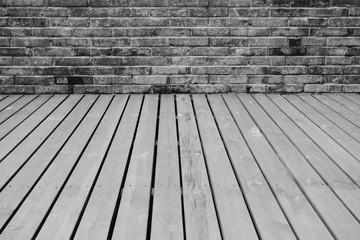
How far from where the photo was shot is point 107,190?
1618 millimetres

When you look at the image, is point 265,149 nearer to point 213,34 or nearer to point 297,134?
point 297,134

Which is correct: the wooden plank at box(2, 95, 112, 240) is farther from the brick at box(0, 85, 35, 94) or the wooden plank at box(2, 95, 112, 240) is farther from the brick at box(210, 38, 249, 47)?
the brick at box(210, 38, 249, 47)

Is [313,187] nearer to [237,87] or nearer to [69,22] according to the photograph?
[237,87]

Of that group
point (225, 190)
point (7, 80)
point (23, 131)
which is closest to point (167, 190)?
point (225, 190)

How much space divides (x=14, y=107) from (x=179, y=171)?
5.44 feet

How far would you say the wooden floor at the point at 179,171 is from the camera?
1375 millimetres

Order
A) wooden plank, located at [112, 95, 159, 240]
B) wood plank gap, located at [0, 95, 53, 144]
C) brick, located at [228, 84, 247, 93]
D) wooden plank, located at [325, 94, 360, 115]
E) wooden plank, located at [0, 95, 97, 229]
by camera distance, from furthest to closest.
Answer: brick, located at [228, 84, 247, 93] → wooden plank, located at [325, 94, 360, 115] → wood plank gap, located at [0, 95, 53, 144] → wooden plank, located at [0, 95, 97, 229] → wooden plank, located at [112, 95, 159, 240]

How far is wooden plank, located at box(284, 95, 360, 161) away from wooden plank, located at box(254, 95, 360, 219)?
0.16 meters

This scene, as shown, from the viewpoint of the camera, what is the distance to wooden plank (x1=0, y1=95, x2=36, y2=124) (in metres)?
2.63

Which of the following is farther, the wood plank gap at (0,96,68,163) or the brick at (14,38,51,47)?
the brick at (14,38,51,47)

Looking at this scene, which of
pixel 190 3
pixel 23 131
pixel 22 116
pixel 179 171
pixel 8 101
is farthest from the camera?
pixel 190 3

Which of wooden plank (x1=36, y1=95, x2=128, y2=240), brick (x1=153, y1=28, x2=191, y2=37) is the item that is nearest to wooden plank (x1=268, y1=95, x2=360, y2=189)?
brick (x1=153, y1=28, x2=191, y2=37)

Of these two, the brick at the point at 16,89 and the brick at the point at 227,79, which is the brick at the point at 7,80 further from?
the brick at the point at 227,79

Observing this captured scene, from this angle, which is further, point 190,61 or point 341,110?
point 190,61
